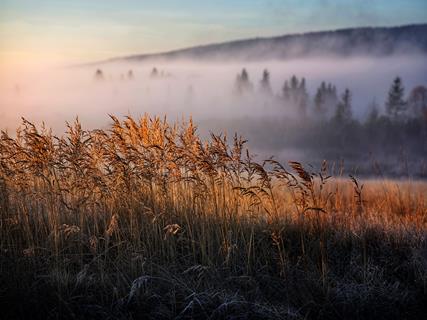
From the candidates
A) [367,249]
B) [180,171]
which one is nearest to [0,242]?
[180,171]

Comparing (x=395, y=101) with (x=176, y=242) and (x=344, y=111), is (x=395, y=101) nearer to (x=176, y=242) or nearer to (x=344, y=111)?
(x=344, y=111)

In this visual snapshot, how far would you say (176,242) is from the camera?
712 centimetres

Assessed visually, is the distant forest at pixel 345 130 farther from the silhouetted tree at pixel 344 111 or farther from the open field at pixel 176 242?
the open field at pixel 176 242

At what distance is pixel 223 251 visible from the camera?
6.76 meters

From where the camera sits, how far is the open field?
5859 mm

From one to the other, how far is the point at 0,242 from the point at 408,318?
4.91 meters

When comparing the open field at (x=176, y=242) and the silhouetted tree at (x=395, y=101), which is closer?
the open field at (x=176, y=242)

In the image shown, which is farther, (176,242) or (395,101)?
(395,101)

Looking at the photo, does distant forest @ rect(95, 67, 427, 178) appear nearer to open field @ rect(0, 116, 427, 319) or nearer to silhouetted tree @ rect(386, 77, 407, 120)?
silhouetted tree @ rect(386, 77, 407, 120)

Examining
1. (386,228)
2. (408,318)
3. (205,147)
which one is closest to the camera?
(408,318)

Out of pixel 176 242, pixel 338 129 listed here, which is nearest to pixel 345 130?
pixel 338 129

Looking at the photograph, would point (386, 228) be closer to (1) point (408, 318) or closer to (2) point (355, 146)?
(1) point (408, 318)

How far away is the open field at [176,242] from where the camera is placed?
5.86 m

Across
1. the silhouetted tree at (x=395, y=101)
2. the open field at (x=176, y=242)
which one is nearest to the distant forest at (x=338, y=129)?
the silhouetted tree at (x=395, y=101)
